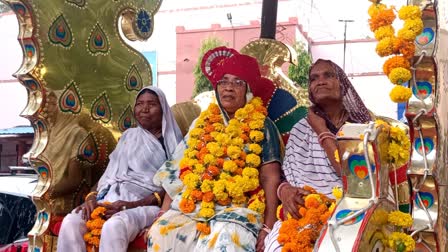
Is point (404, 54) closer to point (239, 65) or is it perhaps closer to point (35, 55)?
point (239, 65)

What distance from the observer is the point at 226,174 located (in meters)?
3.29

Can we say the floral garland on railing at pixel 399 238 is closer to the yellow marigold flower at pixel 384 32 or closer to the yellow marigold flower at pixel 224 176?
the yellow marigold flower at pixel 384 32

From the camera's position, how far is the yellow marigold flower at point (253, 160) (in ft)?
10.8

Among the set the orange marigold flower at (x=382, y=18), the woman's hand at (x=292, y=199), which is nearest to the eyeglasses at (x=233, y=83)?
the woman's hand at (x=292, y=199)

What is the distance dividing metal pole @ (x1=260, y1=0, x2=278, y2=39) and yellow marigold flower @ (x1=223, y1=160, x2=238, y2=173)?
1487 mm

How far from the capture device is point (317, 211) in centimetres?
269

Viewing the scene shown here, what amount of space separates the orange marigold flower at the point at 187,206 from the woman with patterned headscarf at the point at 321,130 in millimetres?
511

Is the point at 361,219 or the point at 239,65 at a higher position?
the point at 239,65

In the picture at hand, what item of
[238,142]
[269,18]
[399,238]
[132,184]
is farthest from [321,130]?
[269,18]

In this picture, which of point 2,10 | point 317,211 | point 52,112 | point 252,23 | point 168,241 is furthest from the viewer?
point 2,10

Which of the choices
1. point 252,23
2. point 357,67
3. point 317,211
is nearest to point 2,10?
point 252,23

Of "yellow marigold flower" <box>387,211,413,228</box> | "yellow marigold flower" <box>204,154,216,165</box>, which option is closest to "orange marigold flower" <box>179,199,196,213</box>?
"yellow marigold flower" <box>204,154,216,165</box>

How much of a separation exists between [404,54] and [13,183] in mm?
4835

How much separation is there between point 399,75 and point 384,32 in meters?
0.20
